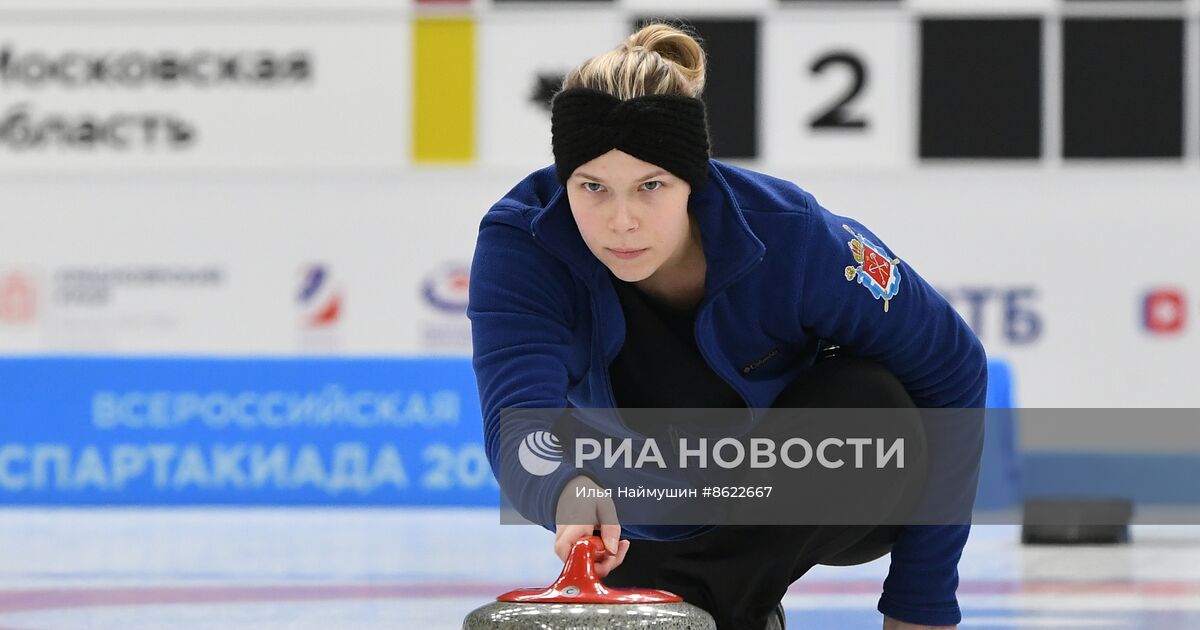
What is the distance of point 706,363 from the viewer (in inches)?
80.0

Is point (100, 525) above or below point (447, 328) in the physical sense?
below

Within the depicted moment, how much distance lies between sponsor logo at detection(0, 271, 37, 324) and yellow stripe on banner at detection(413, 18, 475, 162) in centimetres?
182

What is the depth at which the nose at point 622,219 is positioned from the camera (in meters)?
1.74

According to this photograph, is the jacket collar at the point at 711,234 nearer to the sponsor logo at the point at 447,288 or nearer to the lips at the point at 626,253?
the lips at the point at 626,253

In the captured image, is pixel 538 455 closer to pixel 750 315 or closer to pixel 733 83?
pixel 750 315

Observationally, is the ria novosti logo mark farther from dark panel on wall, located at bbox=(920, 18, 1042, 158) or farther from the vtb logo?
the vtb logo

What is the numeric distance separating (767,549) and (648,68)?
616 millimetres

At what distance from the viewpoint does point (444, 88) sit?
21.9 ft

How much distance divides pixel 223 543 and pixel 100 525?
0.89 m

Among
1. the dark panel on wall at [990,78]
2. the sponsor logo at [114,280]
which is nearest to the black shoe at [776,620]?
the dark panel on wall at [990,78]

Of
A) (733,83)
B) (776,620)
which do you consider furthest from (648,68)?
(733,83)

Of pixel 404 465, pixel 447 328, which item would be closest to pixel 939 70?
pixel 447 328

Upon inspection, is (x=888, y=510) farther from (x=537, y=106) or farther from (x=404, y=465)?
(x=537, y=106)

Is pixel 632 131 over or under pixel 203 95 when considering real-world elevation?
under
